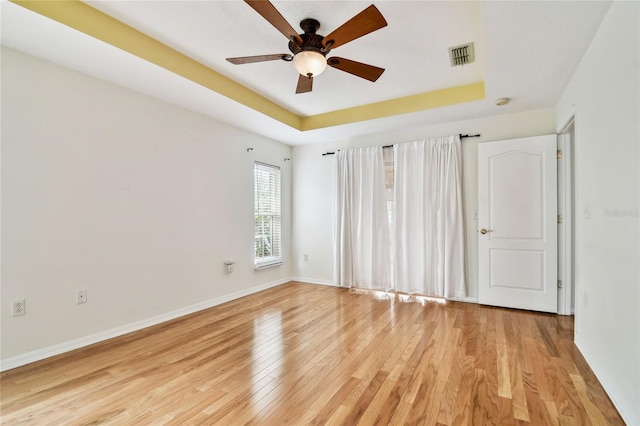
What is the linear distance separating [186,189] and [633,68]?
403cm

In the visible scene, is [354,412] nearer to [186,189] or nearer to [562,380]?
[562,380]

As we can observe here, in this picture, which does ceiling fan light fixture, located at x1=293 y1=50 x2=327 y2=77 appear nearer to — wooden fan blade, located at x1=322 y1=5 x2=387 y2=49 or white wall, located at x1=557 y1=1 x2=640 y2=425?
wooden fan blade, located at x1=322 y1=5 x2=387 y2=49

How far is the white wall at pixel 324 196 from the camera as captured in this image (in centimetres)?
402

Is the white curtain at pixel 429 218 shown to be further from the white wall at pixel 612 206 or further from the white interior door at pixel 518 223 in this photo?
the white wall at pixel 612 206

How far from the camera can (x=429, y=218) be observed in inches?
166

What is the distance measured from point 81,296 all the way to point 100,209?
2.73ft

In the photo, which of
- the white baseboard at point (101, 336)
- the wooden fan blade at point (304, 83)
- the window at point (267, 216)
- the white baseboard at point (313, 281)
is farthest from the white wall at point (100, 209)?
the wooden fan blade at point (304, 83)

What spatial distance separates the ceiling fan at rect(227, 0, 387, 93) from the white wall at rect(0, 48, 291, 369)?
1638mm

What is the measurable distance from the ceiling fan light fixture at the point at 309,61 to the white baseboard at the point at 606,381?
Answer: 2929 mm

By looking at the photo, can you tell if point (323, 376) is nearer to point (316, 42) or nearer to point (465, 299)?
point (316, 42)

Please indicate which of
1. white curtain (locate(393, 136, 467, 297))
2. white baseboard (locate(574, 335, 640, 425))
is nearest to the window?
white curtain (locate(393, 136, 467, 297))

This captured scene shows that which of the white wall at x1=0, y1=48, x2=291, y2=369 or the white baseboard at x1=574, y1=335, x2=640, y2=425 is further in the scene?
the white wall at x1=0, y1=48, x2=291, y2=369

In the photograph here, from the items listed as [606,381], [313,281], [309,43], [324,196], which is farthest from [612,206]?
[313,281]

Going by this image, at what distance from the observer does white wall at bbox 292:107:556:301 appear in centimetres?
402
